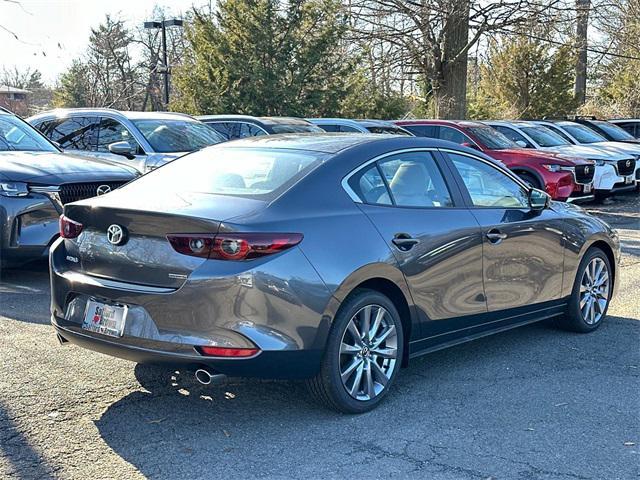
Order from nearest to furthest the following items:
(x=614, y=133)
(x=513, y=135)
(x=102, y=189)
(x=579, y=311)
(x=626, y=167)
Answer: (x=579, y=311), (x=102, y=189), (x=626, y=167), (x=513, y=135), (x=614, y=133)

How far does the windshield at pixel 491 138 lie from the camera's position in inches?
589

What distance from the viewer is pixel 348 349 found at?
434cm

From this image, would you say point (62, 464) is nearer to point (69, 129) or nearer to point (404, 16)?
point (69, 129)

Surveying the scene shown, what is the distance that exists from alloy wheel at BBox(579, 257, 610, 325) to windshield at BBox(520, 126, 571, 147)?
419 inches

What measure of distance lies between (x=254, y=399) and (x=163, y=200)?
1.32 metres

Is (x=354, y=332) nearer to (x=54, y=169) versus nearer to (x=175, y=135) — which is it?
(x=54, y=169)

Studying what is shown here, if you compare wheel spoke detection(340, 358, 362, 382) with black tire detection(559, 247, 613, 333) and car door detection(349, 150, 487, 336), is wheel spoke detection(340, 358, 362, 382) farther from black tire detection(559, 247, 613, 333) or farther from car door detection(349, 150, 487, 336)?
black tire detection(559, 247, 613, 333)

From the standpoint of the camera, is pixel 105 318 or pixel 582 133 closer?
pixel 105 318

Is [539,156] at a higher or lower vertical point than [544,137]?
lower

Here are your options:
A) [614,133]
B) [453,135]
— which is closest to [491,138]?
[453,135]

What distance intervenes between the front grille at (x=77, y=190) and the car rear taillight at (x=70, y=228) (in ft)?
9.35

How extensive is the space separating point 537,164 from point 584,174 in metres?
1.03

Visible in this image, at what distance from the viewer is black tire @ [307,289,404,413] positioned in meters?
4.21

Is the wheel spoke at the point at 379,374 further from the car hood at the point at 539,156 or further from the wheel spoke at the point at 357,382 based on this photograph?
the car hood at the point at 539,156
